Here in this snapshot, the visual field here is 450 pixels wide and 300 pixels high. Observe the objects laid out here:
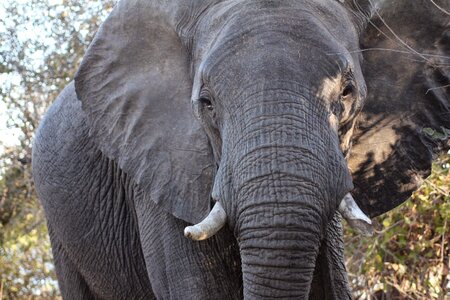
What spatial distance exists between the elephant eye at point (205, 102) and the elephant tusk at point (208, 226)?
0.48 meters

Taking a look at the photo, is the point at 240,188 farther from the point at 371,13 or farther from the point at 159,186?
the point at 371,13

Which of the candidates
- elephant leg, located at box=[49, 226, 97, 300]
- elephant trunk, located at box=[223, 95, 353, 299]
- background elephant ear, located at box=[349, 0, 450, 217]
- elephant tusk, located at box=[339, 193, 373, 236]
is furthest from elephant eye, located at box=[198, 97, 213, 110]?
elephant leg, located at box=[49, 226, 97, 300]

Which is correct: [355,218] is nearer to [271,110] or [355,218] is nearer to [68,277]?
[271,110]

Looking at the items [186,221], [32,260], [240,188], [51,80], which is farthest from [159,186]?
[32,260]

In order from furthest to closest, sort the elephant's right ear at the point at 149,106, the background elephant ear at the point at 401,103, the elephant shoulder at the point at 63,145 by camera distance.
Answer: the elephant shoulder at the point at 63,145
the background elephant ear at the point at 401,103
the elephant's right ear at the point at 149,106

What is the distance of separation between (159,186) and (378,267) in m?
3.18

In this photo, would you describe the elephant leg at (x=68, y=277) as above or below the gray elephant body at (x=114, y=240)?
below

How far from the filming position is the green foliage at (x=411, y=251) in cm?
762

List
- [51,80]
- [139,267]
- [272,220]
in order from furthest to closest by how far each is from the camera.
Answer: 1. [51,80]
2. [139,267]
3. [272,220]

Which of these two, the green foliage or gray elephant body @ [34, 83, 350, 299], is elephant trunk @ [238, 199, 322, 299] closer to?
gray elephant body @ [34, 83, 350, 299]

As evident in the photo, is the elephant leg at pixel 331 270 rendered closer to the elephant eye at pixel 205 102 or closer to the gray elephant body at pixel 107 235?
the gray elephant body at pixel 107 235

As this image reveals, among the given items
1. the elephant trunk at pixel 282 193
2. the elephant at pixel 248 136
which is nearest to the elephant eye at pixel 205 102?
the elephant at pixel 248 136

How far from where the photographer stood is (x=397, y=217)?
26.2ft

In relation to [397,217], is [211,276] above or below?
above
